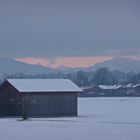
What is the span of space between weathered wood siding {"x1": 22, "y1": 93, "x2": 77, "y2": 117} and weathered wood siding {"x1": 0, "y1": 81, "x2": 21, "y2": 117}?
70.3 inches

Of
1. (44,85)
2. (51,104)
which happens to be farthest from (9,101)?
(51,104)

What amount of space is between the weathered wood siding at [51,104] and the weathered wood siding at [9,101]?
5.86 ft

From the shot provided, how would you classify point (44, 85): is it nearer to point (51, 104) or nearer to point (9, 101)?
point (51, 104)

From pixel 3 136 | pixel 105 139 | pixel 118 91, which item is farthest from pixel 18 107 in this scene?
pixel 118 91

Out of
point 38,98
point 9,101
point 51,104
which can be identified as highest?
point 38,98

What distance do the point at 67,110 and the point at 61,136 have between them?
82.2 ft

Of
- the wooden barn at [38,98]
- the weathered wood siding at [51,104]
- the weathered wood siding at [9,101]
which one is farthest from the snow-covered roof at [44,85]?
the weathered wood siding at [9,101]

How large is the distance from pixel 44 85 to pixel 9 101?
12.3 ft

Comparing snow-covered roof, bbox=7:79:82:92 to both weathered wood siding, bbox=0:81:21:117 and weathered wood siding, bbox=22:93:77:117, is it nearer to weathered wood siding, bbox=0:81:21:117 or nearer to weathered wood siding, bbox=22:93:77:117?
weathered wood siding, bbox=22:93:77:117

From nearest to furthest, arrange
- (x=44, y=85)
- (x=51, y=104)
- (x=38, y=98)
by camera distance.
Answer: (x=38, y=98)
(x=51, y=104)
(x=44, y=85)

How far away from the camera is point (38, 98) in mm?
52312

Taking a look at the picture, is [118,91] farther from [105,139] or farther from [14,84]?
[105,139]

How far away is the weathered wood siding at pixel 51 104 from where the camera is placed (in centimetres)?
5191

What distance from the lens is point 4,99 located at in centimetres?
5541
